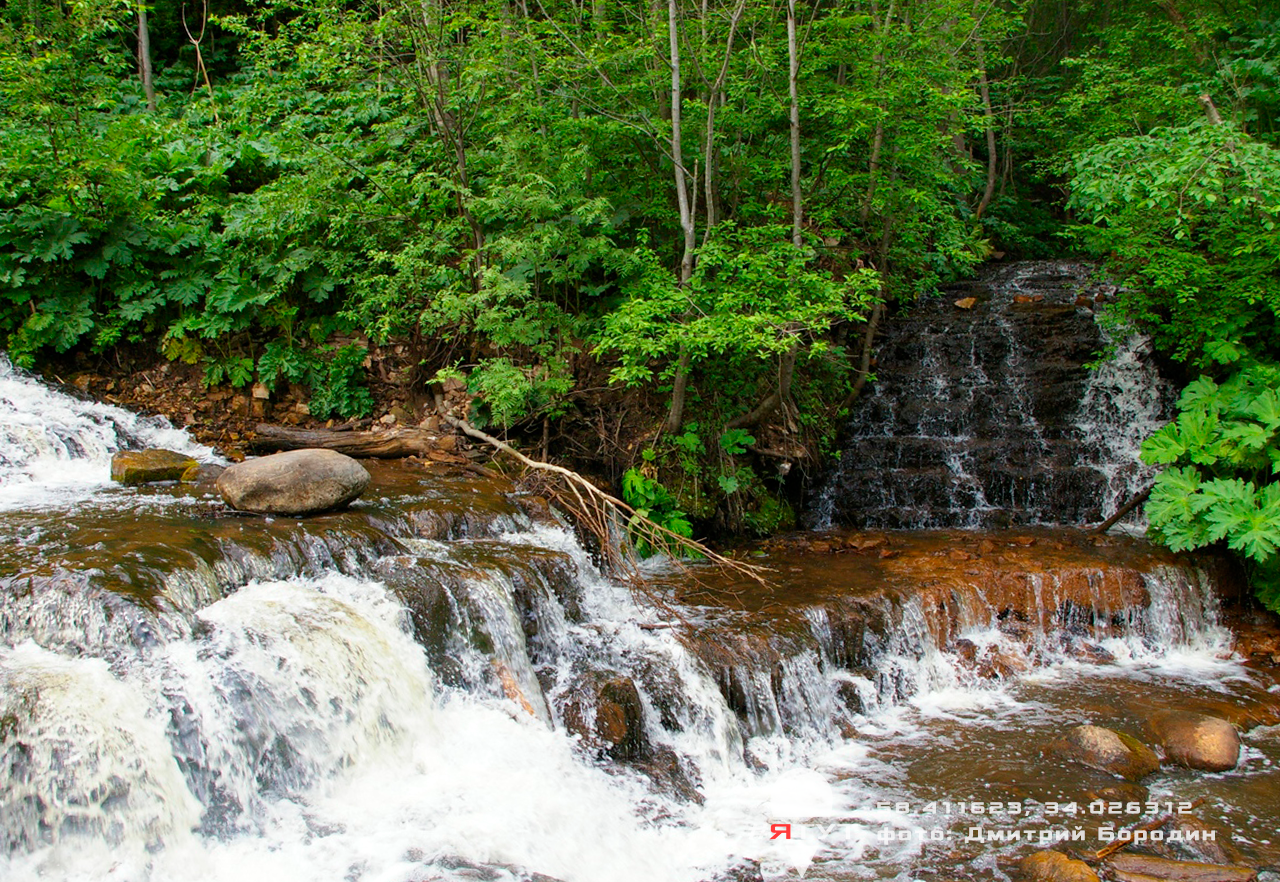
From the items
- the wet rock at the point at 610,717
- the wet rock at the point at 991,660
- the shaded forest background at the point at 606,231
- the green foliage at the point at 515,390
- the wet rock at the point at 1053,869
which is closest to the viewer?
the wet rock at the point at 1053,869

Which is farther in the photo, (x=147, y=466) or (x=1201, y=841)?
(x=147, y=466)

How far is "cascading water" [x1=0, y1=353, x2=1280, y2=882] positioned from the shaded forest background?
1610 millimetres

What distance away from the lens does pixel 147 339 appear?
30.8ft

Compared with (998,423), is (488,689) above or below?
below

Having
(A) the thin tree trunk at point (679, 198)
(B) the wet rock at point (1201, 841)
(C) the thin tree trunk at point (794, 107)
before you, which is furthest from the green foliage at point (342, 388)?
(B) the wet rock at point (1201, 841)

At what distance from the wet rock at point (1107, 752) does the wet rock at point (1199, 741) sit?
154 millimetres

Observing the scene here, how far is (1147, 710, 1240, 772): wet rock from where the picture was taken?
546 centimetres

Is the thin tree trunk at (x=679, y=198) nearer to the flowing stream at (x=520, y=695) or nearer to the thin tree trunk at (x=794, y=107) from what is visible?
the thin tree trunk at (x=794, y=107)

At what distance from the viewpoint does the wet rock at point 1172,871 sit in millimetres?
4246

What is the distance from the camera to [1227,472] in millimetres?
7863

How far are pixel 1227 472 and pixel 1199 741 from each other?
11.3 feet

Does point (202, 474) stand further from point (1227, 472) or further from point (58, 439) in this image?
point (1227, 472)

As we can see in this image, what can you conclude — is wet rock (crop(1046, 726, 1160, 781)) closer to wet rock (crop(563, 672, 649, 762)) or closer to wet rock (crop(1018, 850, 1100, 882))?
wet rock (crop(1018, 850, 1100, 882))

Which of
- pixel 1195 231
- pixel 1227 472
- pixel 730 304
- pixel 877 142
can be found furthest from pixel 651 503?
pixel 1195 231
